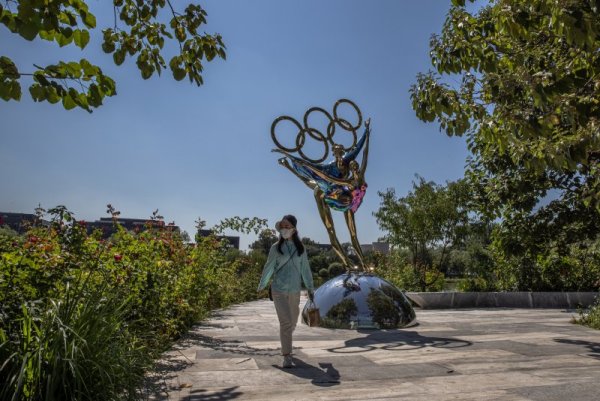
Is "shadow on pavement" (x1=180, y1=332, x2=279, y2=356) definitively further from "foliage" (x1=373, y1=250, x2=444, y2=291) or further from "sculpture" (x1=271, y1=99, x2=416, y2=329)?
"foliage" (x1=373, y1=250, x2=444, y2=291)

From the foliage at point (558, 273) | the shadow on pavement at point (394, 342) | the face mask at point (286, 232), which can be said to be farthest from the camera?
the foliage at point (558, 273)

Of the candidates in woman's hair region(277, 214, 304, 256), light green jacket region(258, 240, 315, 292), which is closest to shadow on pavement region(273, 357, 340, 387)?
light green jacket region(258, 240, 315, 292)

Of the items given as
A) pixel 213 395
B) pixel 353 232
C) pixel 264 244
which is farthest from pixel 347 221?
pixel 264 244

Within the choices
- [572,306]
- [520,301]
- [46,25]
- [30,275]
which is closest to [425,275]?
[520,301]

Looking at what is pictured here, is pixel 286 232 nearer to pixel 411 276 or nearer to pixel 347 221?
pixel 347 221

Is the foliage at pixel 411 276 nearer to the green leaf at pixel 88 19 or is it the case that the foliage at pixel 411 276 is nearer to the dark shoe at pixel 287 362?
the dark shoe at pixel 287 362

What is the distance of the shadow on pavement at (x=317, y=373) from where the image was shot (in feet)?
15.5

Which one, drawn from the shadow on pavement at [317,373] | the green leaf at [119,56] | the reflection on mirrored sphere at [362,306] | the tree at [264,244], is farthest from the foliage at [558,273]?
the tree at [264,244]

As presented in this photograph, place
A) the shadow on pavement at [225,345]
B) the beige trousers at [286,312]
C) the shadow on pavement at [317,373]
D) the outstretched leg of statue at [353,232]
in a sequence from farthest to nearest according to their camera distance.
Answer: the outstretched leg of statue at [353,232] → the shadow on pavement at [225,345] → the beige trousers at [286,312] → the shadow on pavement at [317,373]

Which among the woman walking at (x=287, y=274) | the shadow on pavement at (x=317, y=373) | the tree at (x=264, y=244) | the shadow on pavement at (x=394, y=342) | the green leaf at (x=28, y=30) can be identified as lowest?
the shadow on pavement at (x=317, y=373)

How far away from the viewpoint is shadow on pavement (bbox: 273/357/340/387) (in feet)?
15.5

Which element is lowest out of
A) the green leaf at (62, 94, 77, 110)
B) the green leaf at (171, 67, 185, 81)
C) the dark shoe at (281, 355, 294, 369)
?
the dark shoe at (281, 355, 294, 369)

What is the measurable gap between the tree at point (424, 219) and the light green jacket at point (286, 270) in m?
12.8

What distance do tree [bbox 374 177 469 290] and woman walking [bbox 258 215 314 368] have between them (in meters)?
12.8
